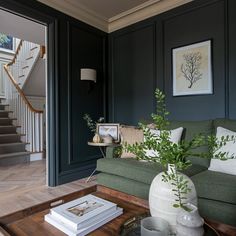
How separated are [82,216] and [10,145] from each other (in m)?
4.01

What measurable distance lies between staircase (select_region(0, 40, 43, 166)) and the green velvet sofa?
268cm

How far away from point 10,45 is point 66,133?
5.11 metres

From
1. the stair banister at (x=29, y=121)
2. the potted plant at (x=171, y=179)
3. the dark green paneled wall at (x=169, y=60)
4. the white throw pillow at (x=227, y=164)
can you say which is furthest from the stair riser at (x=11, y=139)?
the potted plant at (x=171, y=179)

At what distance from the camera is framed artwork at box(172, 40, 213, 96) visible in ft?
8.92

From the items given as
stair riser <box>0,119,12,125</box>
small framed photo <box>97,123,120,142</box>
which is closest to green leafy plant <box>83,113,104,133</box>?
small framed photo <box>97,123,120,142</box>

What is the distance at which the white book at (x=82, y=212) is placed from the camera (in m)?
1.02

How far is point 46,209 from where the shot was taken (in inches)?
49.3

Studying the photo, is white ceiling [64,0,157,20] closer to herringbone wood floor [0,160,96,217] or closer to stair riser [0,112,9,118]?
herringbone wood floor [0,160,96,217]

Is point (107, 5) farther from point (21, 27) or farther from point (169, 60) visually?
point (21, 27)

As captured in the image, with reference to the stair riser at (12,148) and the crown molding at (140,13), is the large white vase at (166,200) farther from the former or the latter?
the stair riser at (12,148)

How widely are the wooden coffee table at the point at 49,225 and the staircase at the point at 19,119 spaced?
337cm

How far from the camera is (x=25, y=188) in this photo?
2859mm

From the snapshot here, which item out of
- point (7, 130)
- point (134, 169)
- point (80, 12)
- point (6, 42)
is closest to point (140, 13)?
point (80, 12)

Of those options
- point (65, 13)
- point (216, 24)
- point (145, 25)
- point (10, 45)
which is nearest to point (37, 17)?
point (65, 13)
